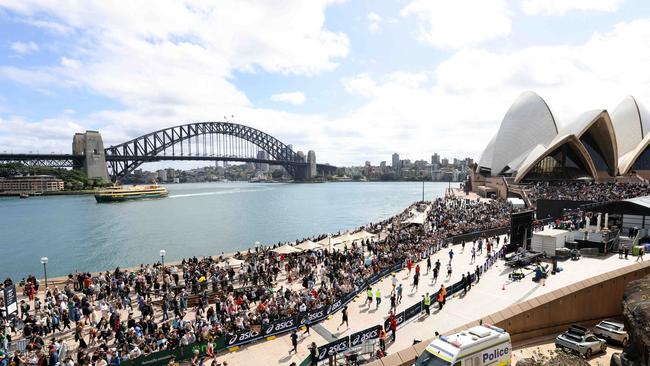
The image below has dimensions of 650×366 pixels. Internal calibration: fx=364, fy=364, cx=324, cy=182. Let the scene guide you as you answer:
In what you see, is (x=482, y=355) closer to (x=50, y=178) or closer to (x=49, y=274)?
(x=49, y=274)

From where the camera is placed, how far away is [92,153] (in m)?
100

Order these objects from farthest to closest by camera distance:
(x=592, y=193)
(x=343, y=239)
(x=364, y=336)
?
(x=592, y=193) → (x=343, y=239) → (x=364, y=336)

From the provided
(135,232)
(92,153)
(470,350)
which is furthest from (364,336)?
(92,153)

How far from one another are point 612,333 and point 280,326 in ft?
28.1

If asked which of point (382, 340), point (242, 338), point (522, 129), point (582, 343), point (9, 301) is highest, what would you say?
point (522, 129)

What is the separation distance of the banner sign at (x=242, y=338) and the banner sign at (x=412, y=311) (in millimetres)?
4367

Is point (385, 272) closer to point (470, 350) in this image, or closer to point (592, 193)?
point (470, 350)

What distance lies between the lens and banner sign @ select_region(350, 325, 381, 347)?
9.13 m

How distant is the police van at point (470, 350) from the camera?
5.86m

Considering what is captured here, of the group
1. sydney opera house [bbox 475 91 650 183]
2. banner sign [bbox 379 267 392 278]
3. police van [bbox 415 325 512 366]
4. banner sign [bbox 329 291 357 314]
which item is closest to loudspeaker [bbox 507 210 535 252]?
banner sign [bbox 379 267 392 278]

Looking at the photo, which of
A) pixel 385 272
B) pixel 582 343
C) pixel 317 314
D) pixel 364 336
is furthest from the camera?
pixel 385 272

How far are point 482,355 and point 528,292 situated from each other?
730 cm

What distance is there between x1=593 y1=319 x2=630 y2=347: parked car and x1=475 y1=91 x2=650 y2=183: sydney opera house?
41992mm

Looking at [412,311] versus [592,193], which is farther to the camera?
[592,193]
